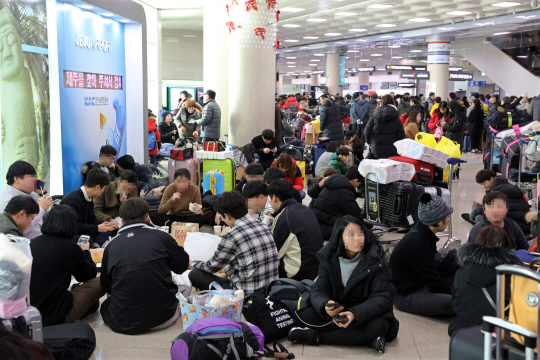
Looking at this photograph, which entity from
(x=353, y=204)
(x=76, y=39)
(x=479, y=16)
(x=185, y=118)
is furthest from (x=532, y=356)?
(x=479, y=16)

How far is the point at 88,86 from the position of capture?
25.7 ft

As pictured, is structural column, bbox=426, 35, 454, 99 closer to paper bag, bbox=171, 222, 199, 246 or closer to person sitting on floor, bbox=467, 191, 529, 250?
paper bag, bbox=171, 222, 199, 246

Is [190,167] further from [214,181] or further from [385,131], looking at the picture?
[385,131]

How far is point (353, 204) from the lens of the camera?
6.12 metres

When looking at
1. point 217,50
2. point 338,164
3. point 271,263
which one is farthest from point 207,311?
point 217,50

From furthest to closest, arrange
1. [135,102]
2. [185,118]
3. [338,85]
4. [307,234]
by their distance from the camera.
→ [338,85] → [185,118] → [135,102] → [307,234]

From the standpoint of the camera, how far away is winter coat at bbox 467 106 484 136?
16.1 metres

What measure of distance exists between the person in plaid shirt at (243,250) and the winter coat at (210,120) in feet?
22.0

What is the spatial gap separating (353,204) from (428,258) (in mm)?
1783

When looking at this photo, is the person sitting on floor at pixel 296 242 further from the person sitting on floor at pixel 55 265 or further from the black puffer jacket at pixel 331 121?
the black puffer jacket at pixel 331 121

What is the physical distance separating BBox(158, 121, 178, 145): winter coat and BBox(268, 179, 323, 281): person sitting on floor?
920 cm

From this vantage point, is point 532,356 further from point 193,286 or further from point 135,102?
point 135,102

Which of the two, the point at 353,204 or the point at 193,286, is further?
the point at 353,204

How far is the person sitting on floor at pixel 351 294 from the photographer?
12.4 ft
